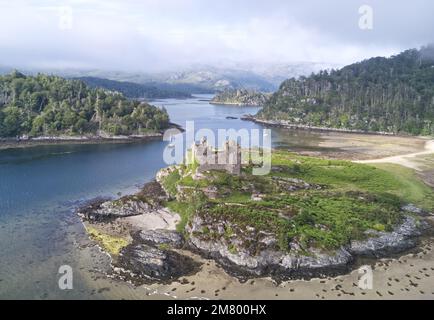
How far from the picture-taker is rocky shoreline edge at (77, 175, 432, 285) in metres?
48.5

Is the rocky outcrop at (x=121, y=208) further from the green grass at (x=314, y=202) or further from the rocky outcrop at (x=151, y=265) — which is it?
the rocky outcrop at (x=151, y=265)

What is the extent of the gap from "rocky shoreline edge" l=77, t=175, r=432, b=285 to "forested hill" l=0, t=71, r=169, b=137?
87221 millimetres

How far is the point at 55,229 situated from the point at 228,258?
27.1 meters

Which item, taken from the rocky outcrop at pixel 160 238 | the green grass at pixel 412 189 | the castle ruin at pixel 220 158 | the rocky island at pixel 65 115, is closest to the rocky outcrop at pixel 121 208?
the rocky outcrop at pixel 160 238

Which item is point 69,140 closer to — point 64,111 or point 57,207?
point 64,111

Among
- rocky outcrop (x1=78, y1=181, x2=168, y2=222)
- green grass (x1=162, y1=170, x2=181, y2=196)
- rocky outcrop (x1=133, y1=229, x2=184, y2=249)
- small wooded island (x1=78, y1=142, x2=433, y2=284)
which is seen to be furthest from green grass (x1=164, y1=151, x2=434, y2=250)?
green grass (x1=162, y1=170, x2=181, y2=196)

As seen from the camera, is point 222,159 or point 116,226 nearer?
point 116,226

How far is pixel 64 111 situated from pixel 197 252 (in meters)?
113

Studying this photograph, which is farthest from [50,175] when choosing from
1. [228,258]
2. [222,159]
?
[228,258]

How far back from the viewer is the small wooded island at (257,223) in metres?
50.0

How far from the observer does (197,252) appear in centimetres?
5359

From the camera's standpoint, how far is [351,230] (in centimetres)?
5556

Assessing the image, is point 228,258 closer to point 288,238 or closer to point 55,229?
point 288,238

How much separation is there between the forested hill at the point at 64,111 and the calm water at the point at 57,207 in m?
18.3
